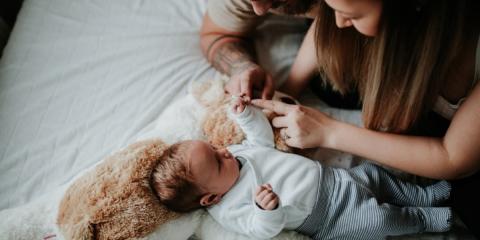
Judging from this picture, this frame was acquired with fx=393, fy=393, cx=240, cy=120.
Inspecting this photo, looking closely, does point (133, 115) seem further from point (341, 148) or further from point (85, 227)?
point (341, 148)

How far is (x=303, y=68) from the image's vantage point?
112 cm

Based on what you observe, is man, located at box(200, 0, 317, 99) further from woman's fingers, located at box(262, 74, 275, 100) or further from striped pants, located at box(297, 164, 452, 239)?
striped pants, located at box(297, 164, 452, 239)

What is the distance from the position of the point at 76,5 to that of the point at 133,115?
0.53m

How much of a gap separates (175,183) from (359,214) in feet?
1.39

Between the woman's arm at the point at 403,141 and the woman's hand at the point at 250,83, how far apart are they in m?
0.06

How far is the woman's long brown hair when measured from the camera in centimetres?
67

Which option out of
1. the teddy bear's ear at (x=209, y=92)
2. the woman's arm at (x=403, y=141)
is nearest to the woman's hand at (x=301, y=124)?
the woman's arm at (x=403, y=141)

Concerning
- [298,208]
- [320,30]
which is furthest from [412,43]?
[298,208]

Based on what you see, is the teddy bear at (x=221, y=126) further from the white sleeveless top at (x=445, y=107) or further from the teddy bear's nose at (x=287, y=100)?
the white sleeveless top at (x=445, y=107)

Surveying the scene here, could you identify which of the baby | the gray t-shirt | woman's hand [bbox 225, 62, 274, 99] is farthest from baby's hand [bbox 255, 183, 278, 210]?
the gray t-shirt

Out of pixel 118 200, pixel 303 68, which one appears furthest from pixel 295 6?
pixel 118 200

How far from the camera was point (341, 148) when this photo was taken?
0.94 m

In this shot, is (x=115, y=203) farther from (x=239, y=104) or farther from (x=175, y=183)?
(x=239, y=104)

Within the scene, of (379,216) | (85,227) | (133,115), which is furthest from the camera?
(133,115)
